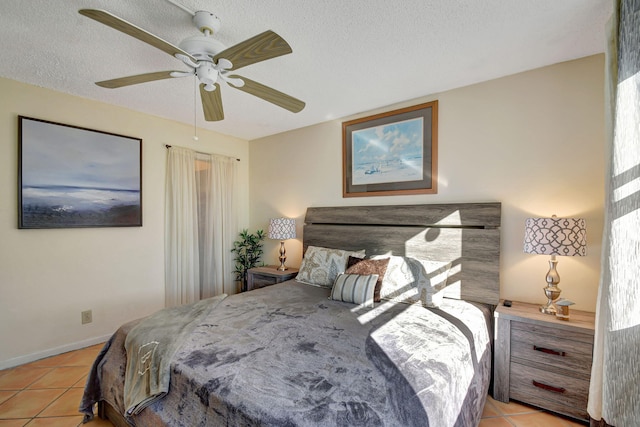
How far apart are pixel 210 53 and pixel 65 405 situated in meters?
2.65

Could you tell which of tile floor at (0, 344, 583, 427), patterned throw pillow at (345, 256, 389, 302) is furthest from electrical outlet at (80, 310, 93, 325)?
patterned throw pillow at (345, 256, 389, 302)

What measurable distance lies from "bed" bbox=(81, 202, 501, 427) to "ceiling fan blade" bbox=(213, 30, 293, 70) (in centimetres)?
156

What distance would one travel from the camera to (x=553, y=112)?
2221 millimetres

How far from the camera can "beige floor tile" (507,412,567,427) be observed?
181cm

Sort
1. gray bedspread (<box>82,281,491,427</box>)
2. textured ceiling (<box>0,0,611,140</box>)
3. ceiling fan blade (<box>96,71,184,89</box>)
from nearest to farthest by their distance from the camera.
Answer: gray bedspread (<box>82,281,491,427</box>) < textured ceiling (<box>0,0,611,140</box>) < ceiling fan blade (<box>96,71,184,89</box>)

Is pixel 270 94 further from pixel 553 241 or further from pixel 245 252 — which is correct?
A: pixel 245 252

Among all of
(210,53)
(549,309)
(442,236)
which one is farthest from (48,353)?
(549,309)

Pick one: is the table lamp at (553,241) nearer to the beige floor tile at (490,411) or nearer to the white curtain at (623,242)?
the white curtain at (623,242)

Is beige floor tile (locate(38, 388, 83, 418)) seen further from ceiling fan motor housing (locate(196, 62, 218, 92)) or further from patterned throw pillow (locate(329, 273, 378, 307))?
ceiling fan motor housing (locate(196, 62, 218, 92))

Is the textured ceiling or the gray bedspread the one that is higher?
the textured ceiling

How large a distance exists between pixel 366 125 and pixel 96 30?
2413mm

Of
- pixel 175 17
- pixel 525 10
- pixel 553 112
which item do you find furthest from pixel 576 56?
pixel 175 17

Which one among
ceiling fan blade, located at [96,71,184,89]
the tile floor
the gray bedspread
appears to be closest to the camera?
the gray bedspread

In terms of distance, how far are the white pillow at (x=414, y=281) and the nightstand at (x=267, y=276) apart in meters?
1.37
